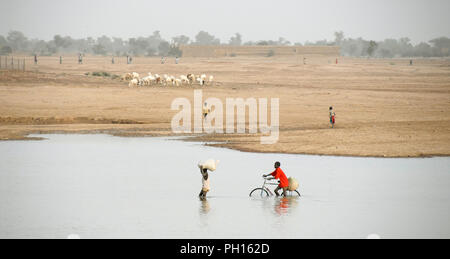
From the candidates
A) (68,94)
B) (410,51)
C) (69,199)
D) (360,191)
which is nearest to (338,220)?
(360,191)

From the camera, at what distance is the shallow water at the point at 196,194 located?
1873 centimetres

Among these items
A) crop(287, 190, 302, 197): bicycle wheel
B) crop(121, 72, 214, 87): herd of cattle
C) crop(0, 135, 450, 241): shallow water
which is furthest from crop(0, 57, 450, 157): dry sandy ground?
crop(287, 190, 302, 197): bicycle wheel

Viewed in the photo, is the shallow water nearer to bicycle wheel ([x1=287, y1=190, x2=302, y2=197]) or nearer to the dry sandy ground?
bicycle wheel ([x1=287, y1=190, x2=302, y2=197])

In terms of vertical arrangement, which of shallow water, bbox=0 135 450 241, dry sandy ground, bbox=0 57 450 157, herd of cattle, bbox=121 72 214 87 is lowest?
shallow water, bbox=0 135 450 241

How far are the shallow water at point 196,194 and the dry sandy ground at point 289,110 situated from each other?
258 cm

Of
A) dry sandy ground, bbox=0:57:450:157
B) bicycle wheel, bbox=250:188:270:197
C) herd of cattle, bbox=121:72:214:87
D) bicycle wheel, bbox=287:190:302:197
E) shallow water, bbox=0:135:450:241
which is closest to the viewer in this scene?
shallow water, bbox=0:135:450:241

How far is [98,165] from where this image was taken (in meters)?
28.5

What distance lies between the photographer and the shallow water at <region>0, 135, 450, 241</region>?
1873 centimetres

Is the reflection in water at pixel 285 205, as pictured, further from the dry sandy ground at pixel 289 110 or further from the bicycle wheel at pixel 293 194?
the dry sandy ground at pixel 289 110

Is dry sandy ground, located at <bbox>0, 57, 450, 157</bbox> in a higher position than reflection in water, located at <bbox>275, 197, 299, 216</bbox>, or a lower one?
higher

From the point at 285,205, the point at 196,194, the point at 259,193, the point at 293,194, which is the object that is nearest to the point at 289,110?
the point at 293,194

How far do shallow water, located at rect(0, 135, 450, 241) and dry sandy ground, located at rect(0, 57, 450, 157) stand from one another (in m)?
2.58

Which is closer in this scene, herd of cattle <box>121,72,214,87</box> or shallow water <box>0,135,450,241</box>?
shallow water <box>0,135,450,241</box>

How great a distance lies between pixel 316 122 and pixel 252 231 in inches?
851
